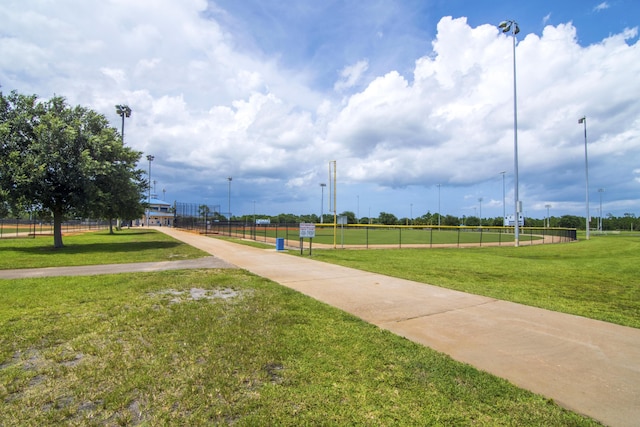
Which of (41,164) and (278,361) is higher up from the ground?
(41,164)

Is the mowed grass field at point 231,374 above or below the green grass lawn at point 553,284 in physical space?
above

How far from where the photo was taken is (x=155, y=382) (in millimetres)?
3303

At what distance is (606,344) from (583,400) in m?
2.03

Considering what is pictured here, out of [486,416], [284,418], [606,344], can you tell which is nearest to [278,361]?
[284,418]

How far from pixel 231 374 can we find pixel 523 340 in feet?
12.9

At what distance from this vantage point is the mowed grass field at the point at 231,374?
2803 mm

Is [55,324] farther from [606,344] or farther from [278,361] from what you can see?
[606,344]

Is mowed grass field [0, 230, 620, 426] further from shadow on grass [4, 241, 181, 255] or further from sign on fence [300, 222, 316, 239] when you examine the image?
shadow on grass [4, 241, 181, 255]

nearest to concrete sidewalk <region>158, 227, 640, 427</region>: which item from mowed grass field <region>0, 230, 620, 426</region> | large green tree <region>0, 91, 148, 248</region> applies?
mowed grass field <region>0, 230, 620, 426</region>

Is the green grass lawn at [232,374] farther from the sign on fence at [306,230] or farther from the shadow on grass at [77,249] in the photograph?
the shadow on grass at [77,249]

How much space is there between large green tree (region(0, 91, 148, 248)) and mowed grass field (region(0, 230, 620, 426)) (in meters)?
14.2

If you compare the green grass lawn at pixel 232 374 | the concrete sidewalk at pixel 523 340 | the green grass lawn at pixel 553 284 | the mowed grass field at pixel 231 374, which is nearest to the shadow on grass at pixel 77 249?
the green grass lawn at pixel 553 284

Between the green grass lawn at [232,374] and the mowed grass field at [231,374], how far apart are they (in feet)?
0.05

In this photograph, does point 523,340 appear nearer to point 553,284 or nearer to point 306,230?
point 553,284
